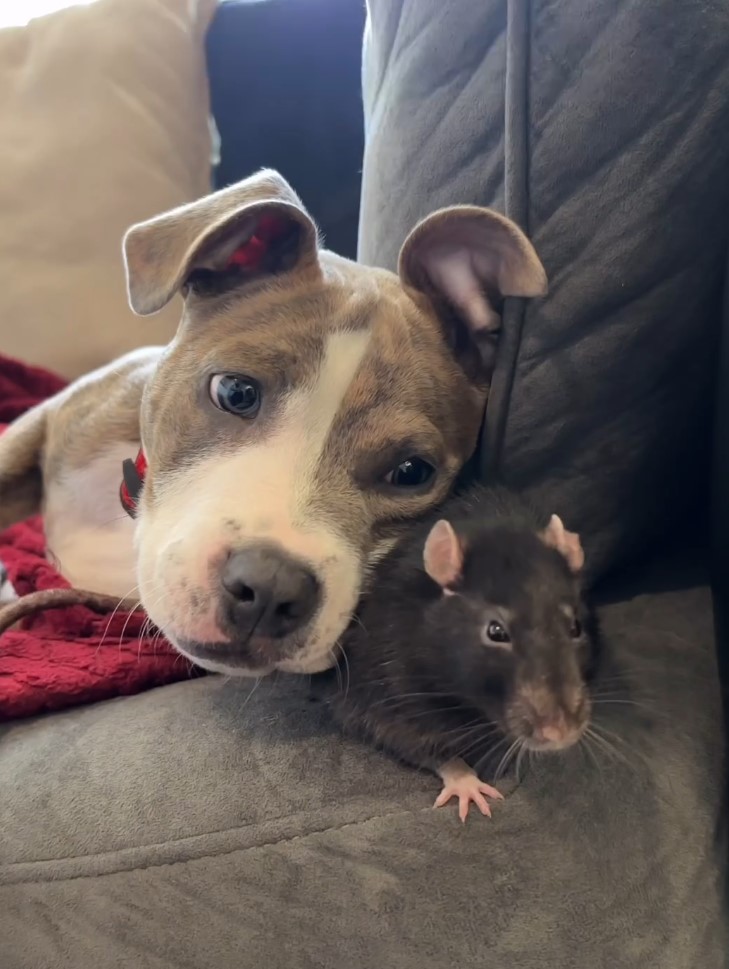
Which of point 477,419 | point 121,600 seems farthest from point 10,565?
point 477,419

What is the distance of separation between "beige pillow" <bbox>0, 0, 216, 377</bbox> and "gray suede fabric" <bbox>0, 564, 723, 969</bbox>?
5.30 feet

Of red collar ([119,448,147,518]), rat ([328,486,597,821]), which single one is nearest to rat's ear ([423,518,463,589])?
rat ([328,486,597,821])

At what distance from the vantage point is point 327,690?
1058 millimetres

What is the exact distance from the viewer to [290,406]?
3.77ft

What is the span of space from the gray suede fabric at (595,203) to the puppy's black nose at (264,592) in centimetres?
33

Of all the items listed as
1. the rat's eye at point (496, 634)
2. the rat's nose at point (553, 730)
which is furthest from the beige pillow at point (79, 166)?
the rat's nose at point (553, 730)

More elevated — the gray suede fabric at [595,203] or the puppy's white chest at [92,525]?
the gray suede fabric at [595,203]

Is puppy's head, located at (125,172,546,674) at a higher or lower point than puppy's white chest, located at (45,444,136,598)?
higher

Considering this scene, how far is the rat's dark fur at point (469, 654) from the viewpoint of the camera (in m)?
0.94

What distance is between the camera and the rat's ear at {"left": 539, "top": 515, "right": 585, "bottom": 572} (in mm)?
1034

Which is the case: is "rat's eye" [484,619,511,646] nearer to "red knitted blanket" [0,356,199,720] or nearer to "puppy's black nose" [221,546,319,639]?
"puppy's black nose" [221,546,319,639]

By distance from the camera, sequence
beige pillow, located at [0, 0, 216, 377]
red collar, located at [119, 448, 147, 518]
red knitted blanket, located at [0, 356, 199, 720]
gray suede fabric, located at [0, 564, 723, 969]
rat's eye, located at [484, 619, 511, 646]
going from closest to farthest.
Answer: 1. gray suede fabric, located at [0, 564, 723, 969]
2. rat's eye, located at [484, 619, 511, 646]
3. red knitted blanket, located at [0, 356, 199, 720]
4. red collar, located at [119, 448, 147, 518]
5. beige pillow, located at [0, 0, 216, 377]

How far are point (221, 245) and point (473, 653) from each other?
2.16 ft

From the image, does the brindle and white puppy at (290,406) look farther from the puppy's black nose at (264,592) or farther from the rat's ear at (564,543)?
the rat's ear at (564,543)
